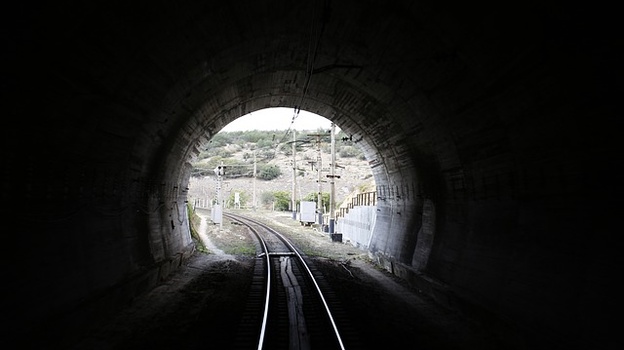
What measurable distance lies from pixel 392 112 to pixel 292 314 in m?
5.77

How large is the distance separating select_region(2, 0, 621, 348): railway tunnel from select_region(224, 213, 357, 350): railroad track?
2464 mm

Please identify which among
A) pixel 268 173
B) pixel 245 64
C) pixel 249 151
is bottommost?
pixel 245 64

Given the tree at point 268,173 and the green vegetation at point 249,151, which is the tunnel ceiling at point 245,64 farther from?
the tree at point 268,173

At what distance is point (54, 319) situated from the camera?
5.74m

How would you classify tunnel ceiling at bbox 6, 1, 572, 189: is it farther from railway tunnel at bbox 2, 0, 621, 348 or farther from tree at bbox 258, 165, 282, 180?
tree at bbox 258, 165, 282, 180

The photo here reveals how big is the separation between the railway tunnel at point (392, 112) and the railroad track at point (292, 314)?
8.08 feet

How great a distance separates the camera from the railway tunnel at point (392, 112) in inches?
198

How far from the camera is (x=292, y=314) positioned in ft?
25.7

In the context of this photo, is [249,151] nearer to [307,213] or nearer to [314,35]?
[307,213]

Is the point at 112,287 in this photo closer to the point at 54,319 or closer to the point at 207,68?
the point at 54,319

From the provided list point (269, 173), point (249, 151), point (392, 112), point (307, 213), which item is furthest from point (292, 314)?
point (249, 151)

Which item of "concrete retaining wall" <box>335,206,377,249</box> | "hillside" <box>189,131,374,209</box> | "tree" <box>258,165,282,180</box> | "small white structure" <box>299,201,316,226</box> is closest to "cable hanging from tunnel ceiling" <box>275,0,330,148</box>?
"concrete retaining wall" <box>335,206,377,249</box>

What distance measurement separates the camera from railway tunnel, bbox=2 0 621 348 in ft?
16.5

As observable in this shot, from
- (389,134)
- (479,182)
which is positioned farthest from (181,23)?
(389,134)
